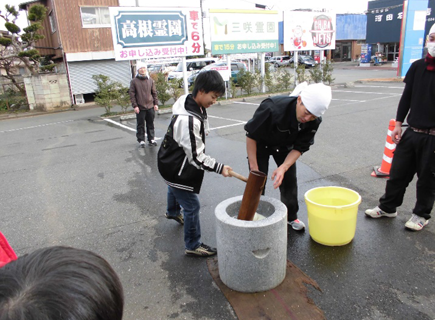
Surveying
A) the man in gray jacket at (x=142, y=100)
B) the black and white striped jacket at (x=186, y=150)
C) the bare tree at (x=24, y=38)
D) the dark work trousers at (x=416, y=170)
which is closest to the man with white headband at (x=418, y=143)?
the dark work trousers at (x=416, y=170)

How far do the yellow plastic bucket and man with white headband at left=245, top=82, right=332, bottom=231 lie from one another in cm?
51

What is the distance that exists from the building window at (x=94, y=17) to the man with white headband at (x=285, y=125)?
1643 centimetres

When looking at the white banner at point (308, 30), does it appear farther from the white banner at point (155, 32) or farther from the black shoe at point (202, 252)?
the black shoe at point (202, 252)

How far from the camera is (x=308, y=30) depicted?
51.6ft

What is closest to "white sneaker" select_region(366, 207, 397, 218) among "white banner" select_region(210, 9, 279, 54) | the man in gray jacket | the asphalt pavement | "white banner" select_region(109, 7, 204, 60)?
the asphalt pavement

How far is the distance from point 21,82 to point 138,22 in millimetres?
9578

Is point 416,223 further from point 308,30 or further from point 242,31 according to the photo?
point 308,30

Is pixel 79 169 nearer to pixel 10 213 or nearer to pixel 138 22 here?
pixel 10 213

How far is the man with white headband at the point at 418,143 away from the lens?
10.2 ft

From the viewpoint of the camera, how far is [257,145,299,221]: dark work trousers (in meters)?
3.25

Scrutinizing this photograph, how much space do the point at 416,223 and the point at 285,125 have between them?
1.89m

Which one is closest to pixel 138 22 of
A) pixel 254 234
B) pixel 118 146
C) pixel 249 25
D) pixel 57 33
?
pixel 249 25

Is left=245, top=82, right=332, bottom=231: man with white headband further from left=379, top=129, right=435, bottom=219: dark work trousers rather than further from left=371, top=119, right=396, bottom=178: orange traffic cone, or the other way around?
left=371, top=119, right=396, bottom=178: orange traffic cone

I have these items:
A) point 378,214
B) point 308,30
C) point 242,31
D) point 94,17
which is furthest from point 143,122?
point 94,17
